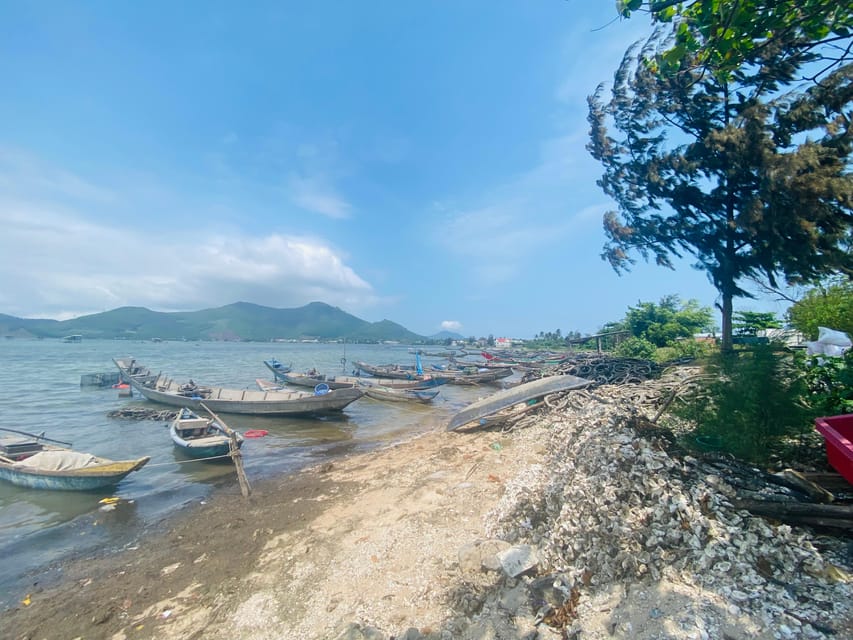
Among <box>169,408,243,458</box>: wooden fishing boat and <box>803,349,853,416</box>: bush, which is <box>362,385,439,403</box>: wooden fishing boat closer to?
<box>169,408,243,458</box>: wooden fishing boat

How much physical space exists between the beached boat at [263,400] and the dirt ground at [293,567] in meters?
8.24

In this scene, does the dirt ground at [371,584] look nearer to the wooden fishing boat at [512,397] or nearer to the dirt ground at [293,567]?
the dirt ground at [293,567]

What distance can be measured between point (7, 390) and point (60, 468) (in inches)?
1116

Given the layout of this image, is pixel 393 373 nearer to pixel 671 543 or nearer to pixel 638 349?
pixel 638 349

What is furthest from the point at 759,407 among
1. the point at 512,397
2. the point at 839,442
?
the point at 512,397

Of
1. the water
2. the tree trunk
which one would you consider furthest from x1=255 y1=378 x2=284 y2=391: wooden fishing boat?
the tree trunk

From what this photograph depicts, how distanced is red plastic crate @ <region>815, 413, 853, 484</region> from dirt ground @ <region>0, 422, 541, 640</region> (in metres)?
4.32

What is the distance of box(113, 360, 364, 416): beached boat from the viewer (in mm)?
17453

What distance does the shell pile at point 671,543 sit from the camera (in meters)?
3.10

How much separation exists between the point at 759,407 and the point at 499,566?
4025mm

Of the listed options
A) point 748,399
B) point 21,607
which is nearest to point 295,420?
point 21,607

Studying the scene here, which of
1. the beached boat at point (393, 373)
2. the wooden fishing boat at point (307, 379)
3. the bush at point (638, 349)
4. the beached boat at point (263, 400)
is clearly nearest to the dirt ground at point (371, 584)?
the beached boat at point (263, 400)

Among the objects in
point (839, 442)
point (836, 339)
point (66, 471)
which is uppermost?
point (836, 339)

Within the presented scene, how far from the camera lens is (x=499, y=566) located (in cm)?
446
